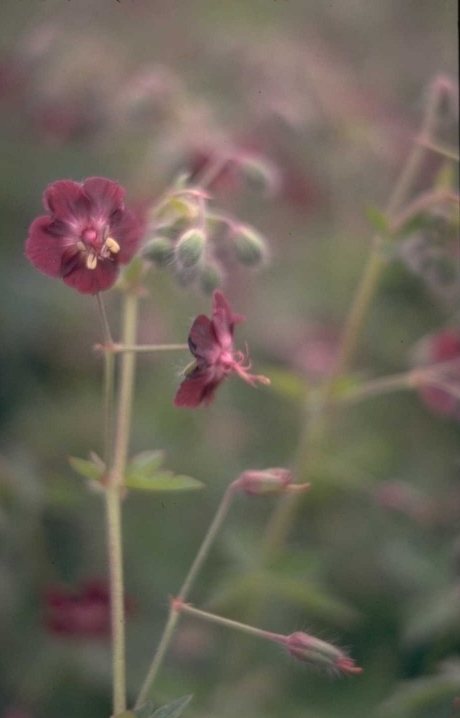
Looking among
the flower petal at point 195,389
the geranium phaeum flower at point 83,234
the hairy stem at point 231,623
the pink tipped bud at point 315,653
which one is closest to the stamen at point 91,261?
the geranium phaeum flower at point 83,234

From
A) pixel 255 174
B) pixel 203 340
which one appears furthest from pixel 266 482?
pixel 255 174

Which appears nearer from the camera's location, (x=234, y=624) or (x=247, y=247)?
(x=234, y=624)

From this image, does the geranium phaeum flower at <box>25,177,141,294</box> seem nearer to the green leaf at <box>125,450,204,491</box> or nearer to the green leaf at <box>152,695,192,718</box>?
the green leaf at <box>125,450,204,491</box>

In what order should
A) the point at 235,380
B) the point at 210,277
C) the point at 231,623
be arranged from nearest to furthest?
the point at 231,623, the point at 210,277, the point at 235,380

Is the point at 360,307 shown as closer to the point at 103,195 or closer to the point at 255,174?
the point at 255,174

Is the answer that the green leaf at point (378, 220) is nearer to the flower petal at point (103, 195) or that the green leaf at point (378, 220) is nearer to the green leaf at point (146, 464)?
the flower petal at point (103, 195)

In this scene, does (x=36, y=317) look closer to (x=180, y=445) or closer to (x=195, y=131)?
(x=180, y=445)
